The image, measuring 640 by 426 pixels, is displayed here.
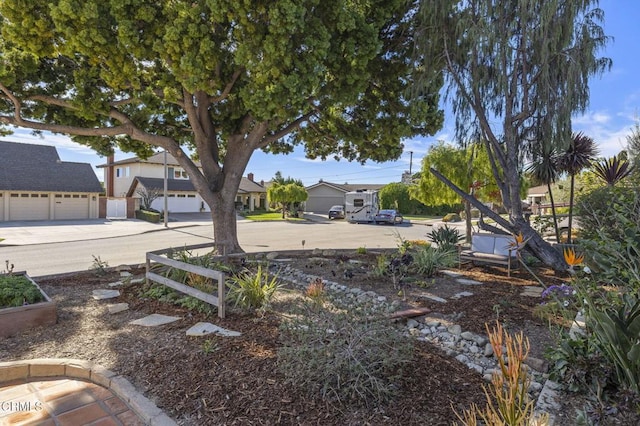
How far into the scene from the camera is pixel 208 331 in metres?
3.76

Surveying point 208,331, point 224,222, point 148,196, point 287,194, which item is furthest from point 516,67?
point 148,196

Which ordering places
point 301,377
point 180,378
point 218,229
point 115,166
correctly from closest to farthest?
point 301,377 → point 180,378 → point 218,229 → point 115,166

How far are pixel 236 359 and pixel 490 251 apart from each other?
6657 mm

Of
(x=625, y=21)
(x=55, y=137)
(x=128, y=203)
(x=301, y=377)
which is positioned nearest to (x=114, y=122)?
(x=55, y=137)

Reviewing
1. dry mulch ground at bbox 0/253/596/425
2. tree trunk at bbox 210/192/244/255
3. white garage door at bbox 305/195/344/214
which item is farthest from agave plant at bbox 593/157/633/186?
white garage door at bbox 305/195/344/214

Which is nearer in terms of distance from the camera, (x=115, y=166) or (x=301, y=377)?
(x=301, y=377)

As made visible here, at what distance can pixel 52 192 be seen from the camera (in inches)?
995

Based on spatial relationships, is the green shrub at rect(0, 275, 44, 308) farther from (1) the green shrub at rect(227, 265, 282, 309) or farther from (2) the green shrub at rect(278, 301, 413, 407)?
(2) the green shrub at rect(278, 301, 413, 407)

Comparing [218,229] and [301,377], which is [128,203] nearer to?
[218,229]

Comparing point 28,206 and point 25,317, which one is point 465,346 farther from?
point 28,206

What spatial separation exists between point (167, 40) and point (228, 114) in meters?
3.02

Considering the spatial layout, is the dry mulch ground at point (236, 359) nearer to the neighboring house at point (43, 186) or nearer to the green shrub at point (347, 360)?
the green shrub at point (347, 360)

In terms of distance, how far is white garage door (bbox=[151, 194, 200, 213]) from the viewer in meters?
31.0

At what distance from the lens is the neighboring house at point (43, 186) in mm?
23906
